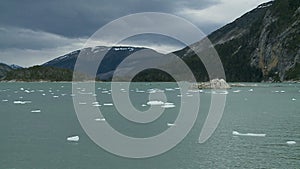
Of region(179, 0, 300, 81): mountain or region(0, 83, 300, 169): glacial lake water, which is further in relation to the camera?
region(179, 0, 300, 81): mountain

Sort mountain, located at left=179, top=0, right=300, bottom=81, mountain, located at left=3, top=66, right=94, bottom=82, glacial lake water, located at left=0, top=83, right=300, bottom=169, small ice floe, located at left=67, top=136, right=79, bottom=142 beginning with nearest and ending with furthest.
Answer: glacial lake water, located at left=0, top=83, right=300, bottom=169, small ice floe, located at left=67, top=136, right=79, bottom=142, mountain, located at left=179, top=0, right=300, bottom=81, mountain, located at left=3, top=66, right=94, bottom=82

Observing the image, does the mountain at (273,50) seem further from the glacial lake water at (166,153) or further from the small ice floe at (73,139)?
the small ice floe at (73,139)

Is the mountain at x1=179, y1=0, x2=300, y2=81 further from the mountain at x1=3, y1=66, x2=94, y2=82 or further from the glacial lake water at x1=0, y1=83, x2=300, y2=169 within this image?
the glacial lake water at x1=0, y1=83, x2=300, y2=169

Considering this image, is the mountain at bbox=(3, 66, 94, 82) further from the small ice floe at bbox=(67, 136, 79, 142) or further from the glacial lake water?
the small ice floe at bbox=(67, 136, 79, 142)

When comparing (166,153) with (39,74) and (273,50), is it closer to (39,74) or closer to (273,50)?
(273,50)

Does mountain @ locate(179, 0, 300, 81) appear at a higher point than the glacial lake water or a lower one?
higher

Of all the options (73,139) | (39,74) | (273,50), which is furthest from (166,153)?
(39,74)

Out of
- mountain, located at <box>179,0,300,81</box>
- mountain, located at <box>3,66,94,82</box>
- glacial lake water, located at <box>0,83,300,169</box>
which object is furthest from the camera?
mountain, located at <box>3,66,94,82</box>

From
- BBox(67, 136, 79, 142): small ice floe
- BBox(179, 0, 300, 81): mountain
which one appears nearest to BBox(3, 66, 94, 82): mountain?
BBox(179, 0, 300, 81): mountain

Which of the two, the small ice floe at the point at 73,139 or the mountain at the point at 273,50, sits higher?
the mountain at the point at 273,50

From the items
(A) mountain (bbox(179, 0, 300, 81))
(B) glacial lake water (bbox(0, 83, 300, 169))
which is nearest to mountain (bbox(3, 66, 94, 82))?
(A) mountain (bbox(179, 0, 300, 81))

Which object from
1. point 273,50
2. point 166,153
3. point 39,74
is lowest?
point 166,153

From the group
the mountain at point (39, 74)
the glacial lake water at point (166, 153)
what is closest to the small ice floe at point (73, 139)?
the glacial lake water at point (166, 153)

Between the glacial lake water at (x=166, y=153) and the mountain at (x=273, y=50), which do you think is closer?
the glacial lake water at (x=166, y=153)
